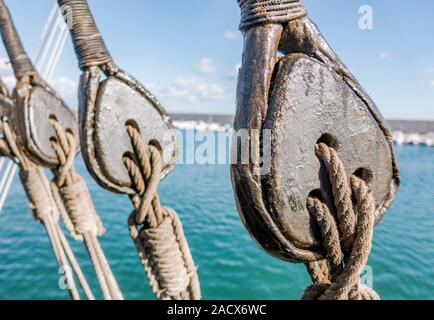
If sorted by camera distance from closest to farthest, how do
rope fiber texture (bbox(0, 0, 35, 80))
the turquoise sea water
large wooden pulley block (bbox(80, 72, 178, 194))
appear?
large wooden pulley block (bbox(80, 72, 178, 194)) → rope fiber texture (bbox(0, 0, 35, 80)) → the turquoise sea water

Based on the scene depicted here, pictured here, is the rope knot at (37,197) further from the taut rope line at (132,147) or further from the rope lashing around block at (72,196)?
the taut rope line at (132,147)

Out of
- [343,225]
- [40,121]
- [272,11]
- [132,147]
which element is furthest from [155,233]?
[40,121]

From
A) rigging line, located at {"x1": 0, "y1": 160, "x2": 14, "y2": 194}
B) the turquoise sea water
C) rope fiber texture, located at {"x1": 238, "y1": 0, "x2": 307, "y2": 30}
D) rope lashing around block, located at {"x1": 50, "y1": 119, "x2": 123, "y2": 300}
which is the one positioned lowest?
the turquoise sea water

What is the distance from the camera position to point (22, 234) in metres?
8.09

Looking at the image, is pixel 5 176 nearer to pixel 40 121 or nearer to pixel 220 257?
pixel 40 121

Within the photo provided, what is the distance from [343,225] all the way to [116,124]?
0.69 m

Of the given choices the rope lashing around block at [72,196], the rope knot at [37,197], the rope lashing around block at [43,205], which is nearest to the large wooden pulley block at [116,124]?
the rope lashing around block at [72,196]

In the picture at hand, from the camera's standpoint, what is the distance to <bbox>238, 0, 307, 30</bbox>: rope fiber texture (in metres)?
0.57

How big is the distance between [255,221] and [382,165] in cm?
27

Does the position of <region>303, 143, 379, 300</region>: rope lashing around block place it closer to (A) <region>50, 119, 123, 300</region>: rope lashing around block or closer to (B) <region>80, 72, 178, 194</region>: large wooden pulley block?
(B) <region>80, 72, 178, 194</region>: large wooden pulley block

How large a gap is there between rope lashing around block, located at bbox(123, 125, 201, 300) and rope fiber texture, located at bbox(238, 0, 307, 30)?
58 cm

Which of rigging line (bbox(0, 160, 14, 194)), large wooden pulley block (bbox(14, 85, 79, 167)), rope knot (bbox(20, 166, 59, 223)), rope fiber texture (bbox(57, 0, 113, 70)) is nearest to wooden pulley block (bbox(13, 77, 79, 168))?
large wooden pulley block (bbox(14, 85, 79, 167))

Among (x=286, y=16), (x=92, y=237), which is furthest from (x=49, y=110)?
(x=286, y=16)
